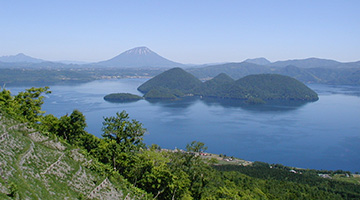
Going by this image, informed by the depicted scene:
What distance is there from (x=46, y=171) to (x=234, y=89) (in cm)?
7849

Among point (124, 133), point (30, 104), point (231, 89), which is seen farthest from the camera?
point (231, 89)

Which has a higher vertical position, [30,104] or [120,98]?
[30,104]

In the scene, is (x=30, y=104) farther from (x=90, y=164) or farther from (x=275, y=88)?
(x=275, y=88)

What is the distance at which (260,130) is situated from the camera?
40625 millimetres

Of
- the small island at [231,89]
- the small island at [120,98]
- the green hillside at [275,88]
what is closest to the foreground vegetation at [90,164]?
the small island at [120,98]

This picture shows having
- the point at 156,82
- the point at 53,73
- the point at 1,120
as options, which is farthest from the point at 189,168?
the point at 53,73

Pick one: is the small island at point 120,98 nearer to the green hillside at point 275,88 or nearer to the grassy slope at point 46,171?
the green hillside at point 275,88

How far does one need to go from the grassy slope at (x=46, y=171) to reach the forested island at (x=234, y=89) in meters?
65.7

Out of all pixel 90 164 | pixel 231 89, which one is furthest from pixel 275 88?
pixel 90 164

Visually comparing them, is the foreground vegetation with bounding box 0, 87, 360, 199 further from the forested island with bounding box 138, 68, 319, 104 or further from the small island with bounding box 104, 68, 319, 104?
the forested island with bounding box 138, 68, 319, 104

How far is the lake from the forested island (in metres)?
17.1

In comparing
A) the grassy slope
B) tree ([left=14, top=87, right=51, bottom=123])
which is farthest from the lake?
the grassy slope

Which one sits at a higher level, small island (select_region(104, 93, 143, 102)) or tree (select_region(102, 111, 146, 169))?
tree (select_region(102, 111, 146, 169))

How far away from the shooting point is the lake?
1243 inches
